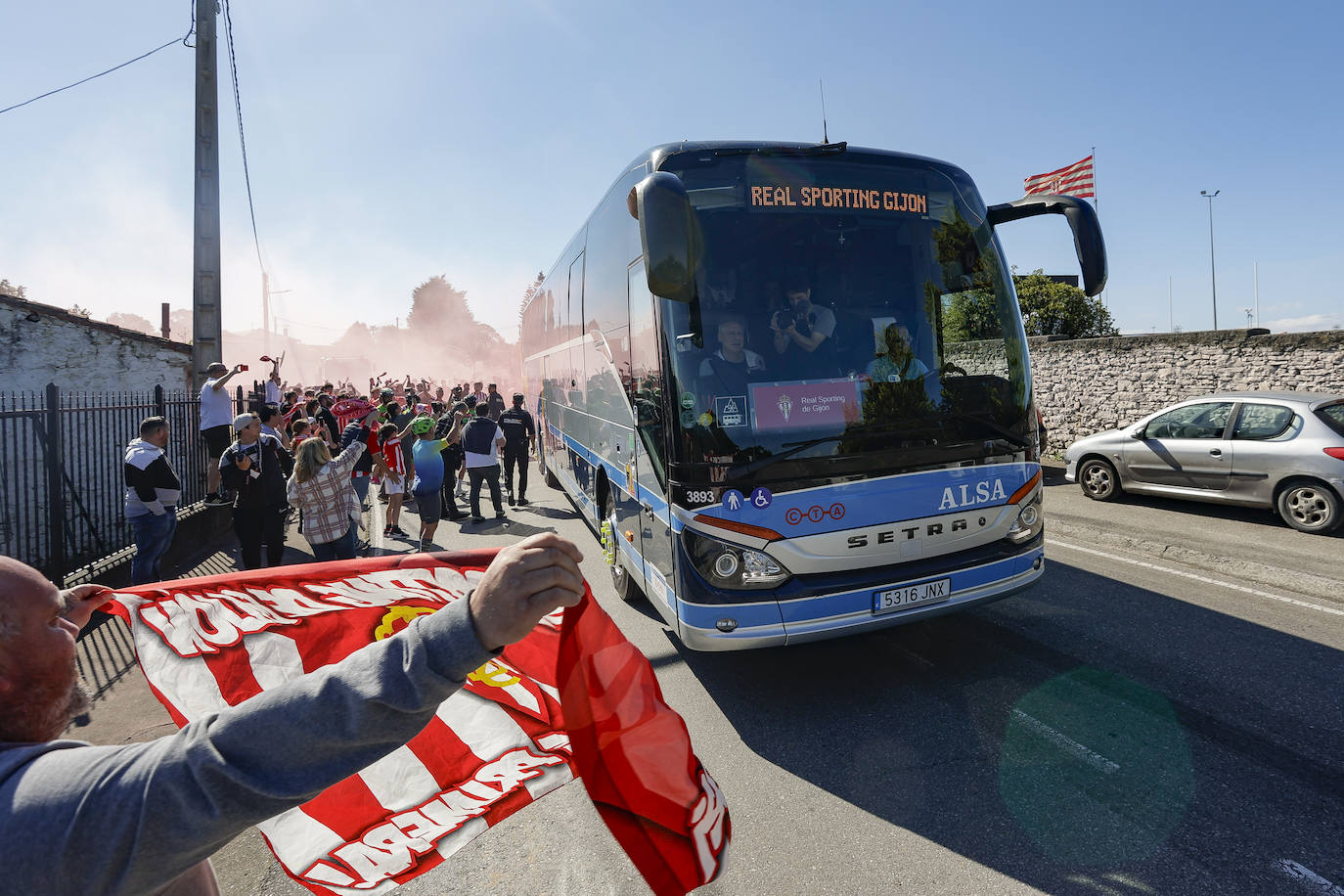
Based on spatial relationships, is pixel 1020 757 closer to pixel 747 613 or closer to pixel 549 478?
pixel 747 613

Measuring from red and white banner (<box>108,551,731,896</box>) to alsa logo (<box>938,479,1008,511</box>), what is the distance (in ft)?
9.97

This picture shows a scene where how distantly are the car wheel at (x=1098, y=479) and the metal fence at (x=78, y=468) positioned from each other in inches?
508

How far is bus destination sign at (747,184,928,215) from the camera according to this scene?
457 cm

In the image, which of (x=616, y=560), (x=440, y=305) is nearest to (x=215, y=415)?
(x=616, y=560)

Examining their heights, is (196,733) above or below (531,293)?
below

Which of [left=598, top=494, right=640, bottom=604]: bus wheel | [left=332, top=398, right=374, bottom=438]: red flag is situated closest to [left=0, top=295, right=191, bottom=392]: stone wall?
[left=332, top=398, right=374, bottom=438]: red flag

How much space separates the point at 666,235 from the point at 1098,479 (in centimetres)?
965

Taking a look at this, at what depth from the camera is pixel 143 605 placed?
204 centimetres

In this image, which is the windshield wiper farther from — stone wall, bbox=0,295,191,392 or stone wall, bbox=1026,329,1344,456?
stone wall, bbox=0,295,191,392

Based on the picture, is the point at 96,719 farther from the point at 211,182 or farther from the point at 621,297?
the point at 211,182

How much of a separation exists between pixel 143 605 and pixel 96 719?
3.92m

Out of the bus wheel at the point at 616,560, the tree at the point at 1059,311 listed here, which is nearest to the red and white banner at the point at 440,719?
the bus wheel at the point at 616,560

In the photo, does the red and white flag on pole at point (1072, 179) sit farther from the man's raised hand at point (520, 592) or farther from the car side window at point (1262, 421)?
the man's raised hand at point (520, 592)

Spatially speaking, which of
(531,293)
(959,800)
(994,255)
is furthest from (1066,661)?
(531,293)
